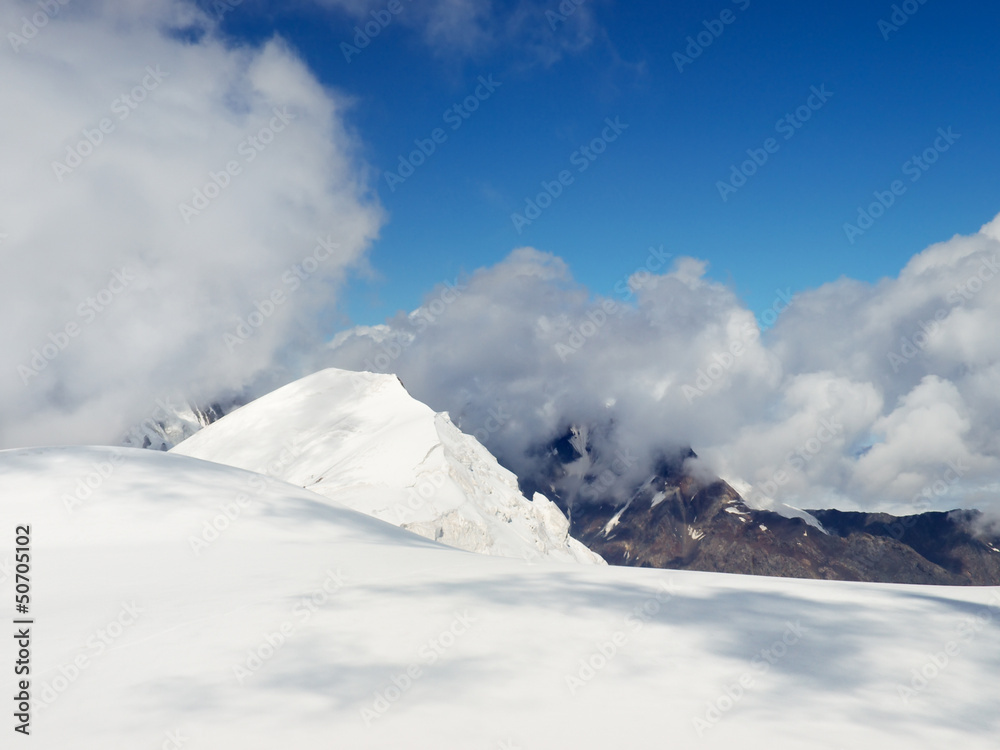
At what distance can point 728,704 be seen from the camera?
637 cm

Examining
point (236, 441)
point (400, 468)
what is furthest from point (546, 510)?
point (236, 441)

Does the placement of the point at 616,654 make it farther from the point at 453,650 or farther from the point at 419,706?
the point at 419,706
